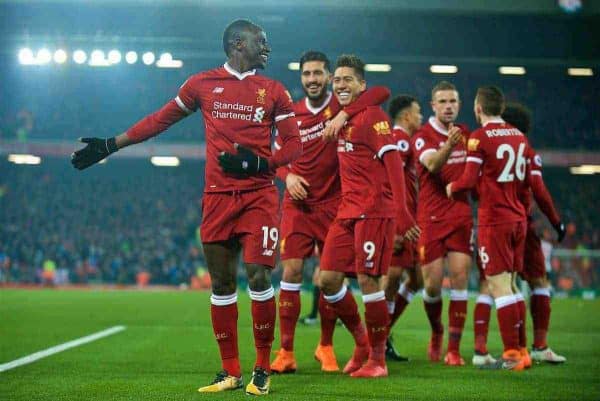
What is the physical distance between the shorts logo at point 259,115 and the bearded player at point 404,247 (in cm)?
264

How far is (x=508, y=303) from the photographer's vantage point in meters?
7.21

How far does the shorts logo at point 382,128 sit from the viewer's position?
21.8 ft

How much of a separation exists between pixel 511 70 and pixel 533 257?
82.7 feet

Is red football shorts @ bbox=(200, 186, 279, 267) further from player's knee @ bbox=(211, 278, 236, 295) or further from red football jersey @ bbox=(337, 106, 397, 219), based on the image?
red football jersey @ bbox=(337, 106, 397, 219)

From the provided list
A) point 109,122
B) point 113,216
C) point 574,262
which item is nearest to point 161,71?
point 109,122

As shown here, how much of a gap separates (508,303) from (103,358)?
3439 millimetres

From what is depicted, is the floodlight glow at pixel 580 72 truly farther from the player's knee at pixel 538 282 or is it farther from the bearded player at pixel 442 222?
the bearded player at pixel 442 222

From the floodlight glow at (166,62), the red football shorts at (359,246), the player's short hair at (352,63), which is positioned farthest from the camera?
the floodlight glow at (166,62)

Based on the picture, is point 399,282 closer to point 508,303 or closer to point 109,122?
point 508,303

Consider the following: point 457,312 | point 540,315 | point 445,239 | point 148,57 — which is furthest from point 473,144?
point 148,57

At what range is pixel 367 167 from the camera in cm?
671

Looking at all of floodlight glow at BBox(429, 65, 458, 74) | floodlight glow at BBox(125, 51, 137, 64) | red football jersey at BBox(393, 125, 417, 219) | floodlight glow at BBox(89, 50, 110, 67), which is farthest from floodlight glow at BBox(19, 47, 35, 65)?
red football jersey at BBox(393, 125, 417, 219)

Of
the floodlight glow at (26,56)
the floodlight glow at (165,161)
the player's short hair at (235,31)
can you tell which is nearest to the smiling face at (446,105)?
the player's short hair at (235,31)

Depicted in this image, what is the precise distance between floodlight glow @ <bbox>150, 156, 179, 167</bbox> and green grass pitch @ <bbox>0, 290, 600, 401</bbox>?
2023 cm
